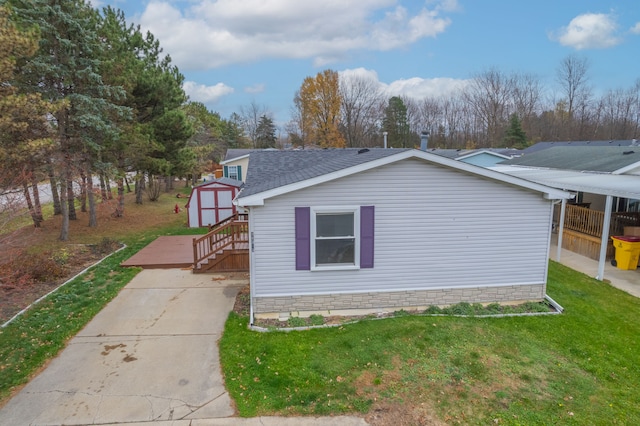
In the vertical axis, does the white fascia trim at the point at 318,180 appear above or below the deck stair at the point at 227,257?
above

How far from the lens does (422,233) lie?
7961 millimetres

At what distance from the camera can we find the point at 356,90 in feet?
184

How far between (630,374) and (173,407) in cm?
667

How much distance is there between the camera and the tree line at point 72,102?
11.0 m

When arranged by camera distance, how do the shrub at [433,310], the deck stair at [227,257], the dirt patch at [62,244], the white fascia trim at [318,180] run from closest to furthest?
the white fascia trim at [318,180], the shrub at [433,310], the dirt patch at [62,244], the deck stair at [227,257]

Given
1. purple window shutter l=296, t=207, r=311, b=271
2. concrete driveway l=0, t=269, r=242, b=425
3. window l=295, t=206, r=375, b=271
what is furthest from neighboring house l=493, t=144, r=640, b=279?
concrete driveway l=0, t=269, r=242, b=425

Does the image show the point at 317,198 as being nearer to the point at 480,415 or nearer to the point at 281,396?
the point at 281,396

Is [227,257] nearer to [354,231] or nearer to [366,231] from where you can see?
[354,231]

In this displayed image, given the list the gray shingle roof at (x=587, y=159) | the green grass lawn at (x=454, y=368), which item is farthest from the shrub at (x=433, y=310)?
the gray shingle roof at (x=587, y=159)

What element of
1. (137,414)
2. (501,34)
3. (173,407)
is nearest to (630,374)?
(173,407)

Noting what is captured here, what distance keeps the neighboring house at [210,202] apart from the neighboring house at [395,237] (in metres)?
10.2

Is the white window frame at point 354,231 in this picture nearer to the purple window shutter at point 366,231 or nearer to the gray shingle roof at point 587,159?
the purple window shutter at point 366,231

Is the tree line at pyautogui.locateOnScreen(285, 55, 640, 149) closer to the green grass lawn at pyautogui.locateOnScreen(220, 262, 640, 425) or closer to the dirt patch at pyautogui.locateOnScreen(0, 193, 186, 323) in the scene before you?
the dirt patch at pyautogui.locateOnScreen(0, 193, 186, 323)

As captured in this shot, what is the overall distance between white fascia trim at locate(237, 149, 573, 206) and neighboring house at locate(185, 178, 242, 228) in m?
10.5
